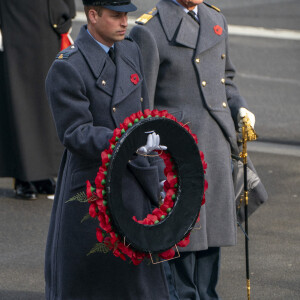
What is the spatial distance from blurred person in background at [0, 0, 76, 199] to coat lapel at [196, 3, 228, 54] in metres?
3.08

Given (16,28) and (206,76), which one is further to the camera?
(16,28)

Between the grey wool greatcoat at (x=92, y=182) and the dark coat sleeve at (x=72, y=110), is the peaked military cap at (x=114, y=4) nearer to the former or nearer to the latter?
the grey wool greatcoat at (x=92, y=182)

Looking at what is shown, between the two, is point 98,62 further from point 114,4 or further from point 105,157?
point 105,157

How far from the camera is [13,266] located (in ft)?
22.6

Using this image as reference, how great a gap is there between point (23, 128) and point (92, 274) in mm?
4125

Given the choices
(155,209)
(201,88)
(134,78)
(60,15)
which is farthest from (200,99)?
(60,15)

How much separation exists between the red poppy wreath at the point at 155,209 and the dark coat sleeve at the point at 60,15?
164 inches

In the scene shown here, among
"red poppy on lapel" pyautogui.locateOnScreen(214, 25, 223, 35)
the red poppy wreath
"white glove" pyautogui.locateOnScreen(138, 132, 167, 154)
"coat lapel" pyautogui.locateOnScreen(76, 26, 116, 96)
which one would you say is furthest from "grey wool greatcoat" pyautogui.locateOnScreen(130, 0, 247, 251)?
"white glove" pyautogui.locateOnScreen(138, 132, 167, 154)

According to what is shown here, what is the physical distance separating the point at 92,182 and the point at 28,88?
4.15m

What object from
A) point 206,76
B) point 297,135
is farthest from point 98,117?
point 297,135

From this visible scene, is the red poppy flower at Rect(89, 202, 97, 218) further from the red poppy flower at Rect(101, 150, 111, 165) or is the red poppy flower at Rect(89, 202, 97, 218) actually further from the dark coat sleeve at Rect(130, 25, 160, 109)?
the dark coat sleeve at Rect(130, 25, 160, 109)

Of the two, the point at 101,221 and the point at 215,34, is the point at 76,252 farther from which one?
A: the point at 215,34

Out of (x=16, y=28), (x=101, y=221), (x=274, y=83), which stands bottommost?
(x=274, y=83)

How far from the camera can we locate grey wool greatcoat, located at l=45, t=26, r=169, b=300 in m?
4.56
